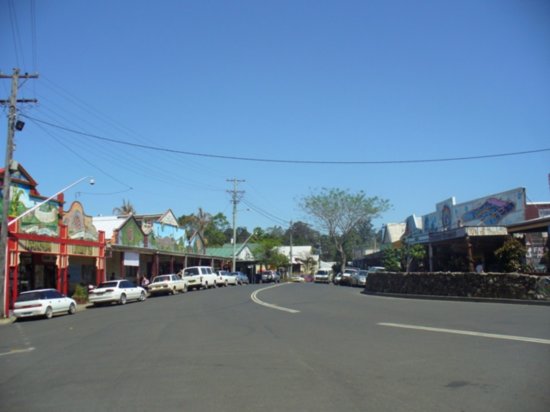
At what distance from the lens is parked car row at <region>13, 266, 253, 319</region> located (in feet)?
80.8

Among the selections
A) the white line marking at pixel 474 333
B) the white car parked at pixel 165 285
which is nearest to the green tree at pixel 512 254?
the white line marking at pixel 474 333

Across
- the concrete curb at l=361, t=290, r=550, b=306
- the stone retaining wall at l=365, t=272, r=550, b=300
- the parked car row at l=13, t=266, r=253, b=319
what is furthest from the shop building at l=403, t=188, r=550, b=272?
the parked car row at l=13, t=266, r=253, b=319

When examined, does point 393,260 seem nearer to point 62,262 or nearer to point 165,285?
point 165,285

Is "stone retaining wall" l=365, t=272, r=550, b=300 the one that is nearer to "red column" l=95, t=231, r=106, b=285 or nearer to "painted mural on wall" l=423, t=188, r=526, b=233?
"painted mural on wall" l=423, t=188, r=526, b=233

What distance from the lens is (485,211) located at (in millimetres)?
40469

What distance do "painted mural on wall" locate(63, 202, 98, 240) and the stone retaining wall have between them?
1908 cm

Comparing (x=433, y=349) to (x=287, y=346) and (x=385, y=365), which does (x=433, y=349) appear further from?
(x=287, y=346)

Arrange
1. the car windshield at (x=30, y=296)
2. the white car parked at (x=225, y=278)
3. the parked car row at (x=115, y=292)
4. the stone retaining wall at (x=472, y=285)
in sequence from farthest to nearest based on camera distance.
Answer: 1. the white car parked at (x=225, y=278)
2. the car windshield at (x=30, y=296)
3. the parked car row at (x=115, y=292)
4. the stone retaining wall at (x=472, y=285)

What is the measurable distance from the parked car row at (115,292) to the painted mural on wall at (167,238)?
3.93 meters

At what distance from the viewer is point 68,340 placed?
15.3 meters

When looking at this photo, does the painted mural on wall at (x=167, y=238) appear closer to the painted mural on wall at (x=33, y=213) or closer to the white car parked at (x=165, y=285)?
the white car parked at (x=165, y=285)

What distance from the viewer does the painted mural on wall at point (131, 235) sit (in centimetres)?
4166

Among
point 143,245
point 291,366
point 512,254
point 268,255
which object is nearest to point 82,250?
point 143,245

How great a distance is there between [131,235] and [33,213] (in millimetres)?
13500
